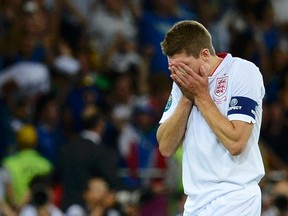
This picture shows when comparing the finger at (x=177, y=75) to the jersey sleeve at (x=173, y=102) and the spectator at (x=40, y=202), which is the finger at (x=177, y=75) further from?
the spectator at (x=40, y=202)

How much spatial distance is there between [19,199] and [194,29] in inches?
214

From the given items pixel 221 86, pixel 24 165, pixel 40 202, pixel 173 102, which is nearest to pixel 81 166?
pixel 40 202

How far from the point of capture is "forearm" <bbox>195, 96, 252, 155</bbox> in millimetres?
5660

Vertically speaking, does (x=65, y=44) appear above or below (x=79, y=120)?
above

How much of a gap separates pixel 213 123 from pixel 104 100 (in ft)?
22.7

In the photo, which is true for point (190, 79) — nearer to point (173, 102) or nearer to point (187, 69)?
point (187, 69)

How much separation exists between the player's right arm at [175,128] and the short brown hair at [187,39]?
31 cm

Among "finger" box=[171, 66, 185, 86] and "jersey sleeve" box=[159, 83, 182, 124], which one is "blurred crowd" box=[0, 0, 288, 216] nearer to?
"jersey sleeve" box=[159, 83, 182, 124]

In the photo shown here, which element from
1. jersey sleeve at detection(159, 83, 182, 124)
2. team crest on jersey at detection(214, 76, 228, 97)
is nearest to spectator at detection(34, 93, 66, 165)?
jersey sleeve at detection(159, 83, 182, 124)

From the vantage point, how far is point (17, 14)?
1227cm

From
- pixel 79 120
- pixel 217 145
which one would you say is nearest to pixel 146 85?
pixel 79 120

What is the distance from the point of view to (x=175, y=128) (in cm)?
591

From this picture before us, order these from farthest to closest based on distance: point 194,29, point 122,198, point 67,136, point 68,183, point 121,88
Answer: point 121,88, point 67,136, point 122,198, point 68,183, point 194,29

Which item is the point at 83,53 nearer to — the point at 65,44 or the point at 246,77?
the point at 65,44
